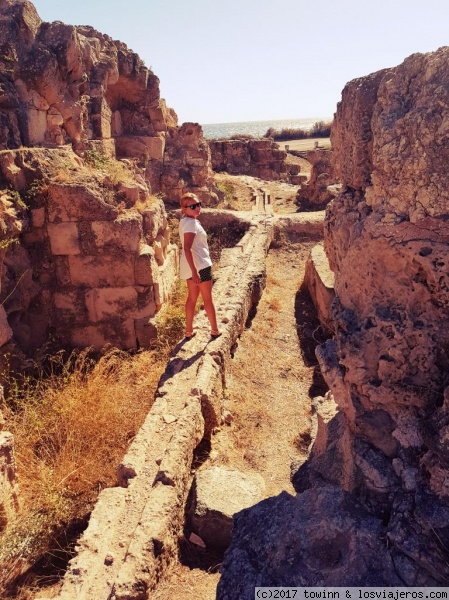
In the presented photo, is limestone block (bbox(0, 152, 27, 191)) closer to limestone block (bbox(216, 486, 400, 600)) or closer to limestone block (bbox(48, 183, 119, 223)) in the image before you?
limestone block (bbox(48, 183, 119, 223))

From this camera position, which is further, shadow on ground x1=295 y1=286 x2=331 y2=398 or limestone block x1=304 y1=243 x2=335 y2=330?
limestone block x1=304 y1=243 x2=335 y2=330

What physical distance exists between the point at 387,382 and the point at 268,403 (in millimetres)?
2323

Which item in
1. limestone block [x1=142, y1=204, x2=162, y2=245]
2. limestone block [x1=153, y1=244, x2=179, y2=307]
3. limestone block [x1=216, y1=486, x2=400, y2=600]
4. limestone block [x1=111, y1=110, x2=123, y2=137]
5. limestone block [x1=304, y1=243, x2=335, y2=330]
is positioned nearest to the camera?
limestone block [x1=216, y1=486, x2=400, y2=600]

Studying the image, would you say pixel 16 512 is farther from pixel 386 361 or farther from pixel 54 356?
pixel 386 361

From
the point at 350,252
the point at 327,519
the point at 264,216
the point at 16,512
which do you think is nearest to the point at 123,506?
the point at 16,512

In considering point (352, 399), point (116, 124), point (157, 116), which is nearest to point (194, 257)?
point (352, 399)

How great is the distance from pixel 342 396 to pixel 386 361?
0.98 ft

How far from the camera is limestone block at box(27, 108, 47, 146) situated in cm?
588

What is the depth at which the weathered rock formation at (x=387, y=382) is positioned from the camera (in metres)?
1.68

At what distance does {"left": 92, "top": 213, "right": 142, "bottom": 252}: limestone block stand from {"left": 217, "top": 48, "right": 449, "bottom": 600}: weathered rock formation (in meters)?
3.22

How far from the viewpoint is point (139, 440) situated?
308cm

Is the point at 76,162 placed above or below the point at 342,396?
above

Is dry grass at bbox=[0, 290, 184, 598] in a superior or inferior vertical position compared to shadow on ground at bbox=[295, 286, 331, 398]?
superior

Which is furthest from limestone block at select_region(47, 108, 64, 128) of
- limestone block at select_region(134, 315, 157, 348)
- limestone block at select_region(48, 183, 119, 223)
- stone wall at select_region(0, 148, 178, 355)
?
limestone block at select_region(134, 315, 157, 348)
